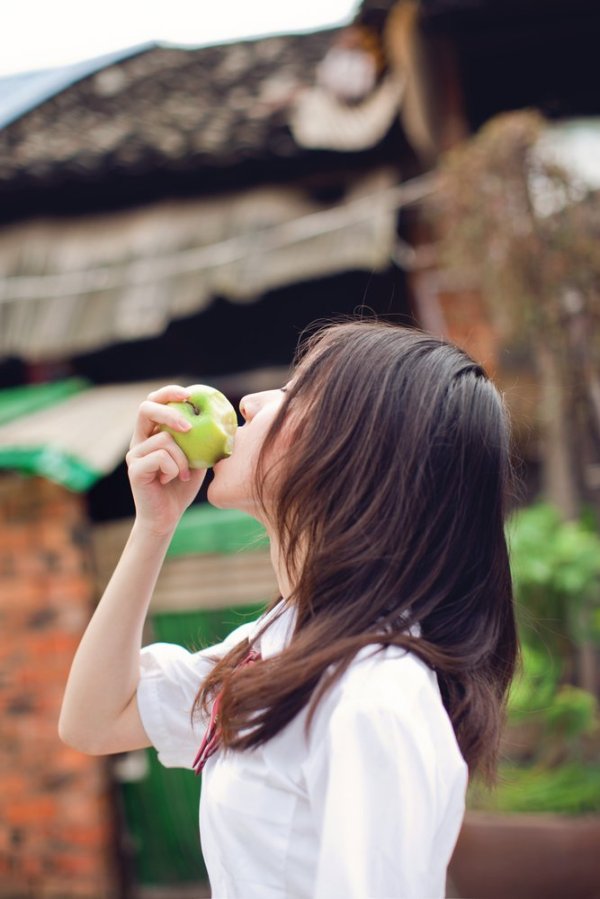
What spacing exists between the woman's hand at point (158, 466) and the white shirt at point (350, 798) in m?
0.40

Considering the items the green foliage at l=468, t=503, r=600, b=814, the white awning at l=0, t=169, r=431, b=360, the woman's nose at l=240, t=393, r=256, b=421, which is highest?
the white awning at l=0, t=169, r=431, b=360

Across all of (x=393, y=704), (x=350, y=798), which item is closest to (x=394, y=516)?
(x=393, y=704)

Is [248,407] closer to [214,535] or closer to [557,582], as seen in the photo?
[557,582]

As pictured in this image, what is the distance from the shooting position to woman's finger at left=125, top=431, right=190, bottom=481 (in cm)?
147

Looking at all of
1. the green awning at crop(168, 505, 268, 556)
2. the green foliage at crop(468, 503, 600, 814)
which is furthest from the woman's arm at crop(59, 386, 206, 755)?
the green awning at crop(168, 505, 268, 556)

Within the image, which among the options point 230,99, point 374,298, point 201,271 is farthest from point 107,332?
point 230,99

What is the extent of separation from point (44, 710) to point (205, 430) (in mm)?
3212

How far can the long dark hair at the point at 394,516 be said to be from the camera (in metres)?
1.30

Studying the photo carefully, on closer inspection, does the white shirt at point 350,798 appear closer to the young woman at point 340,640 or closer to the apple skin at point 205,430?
the young woman at point 340,640

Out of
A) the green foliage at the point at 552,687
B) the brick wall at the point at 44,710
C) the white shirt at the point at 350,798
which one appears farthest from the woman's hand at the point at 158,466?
the brick wall at the point at 44,710

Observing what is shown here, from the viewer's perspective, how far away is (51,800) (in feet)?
13.7

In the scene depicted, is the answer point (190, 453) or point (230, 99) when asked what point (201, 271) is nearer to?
point (230, 99)

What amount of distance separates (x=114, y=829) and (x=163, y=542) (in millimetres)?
3273

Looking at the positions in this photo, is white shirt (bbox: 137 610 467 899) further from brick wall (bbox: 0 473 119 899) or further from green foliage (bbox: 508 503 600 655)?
brick wall (bbox: 0 473 119 899)
